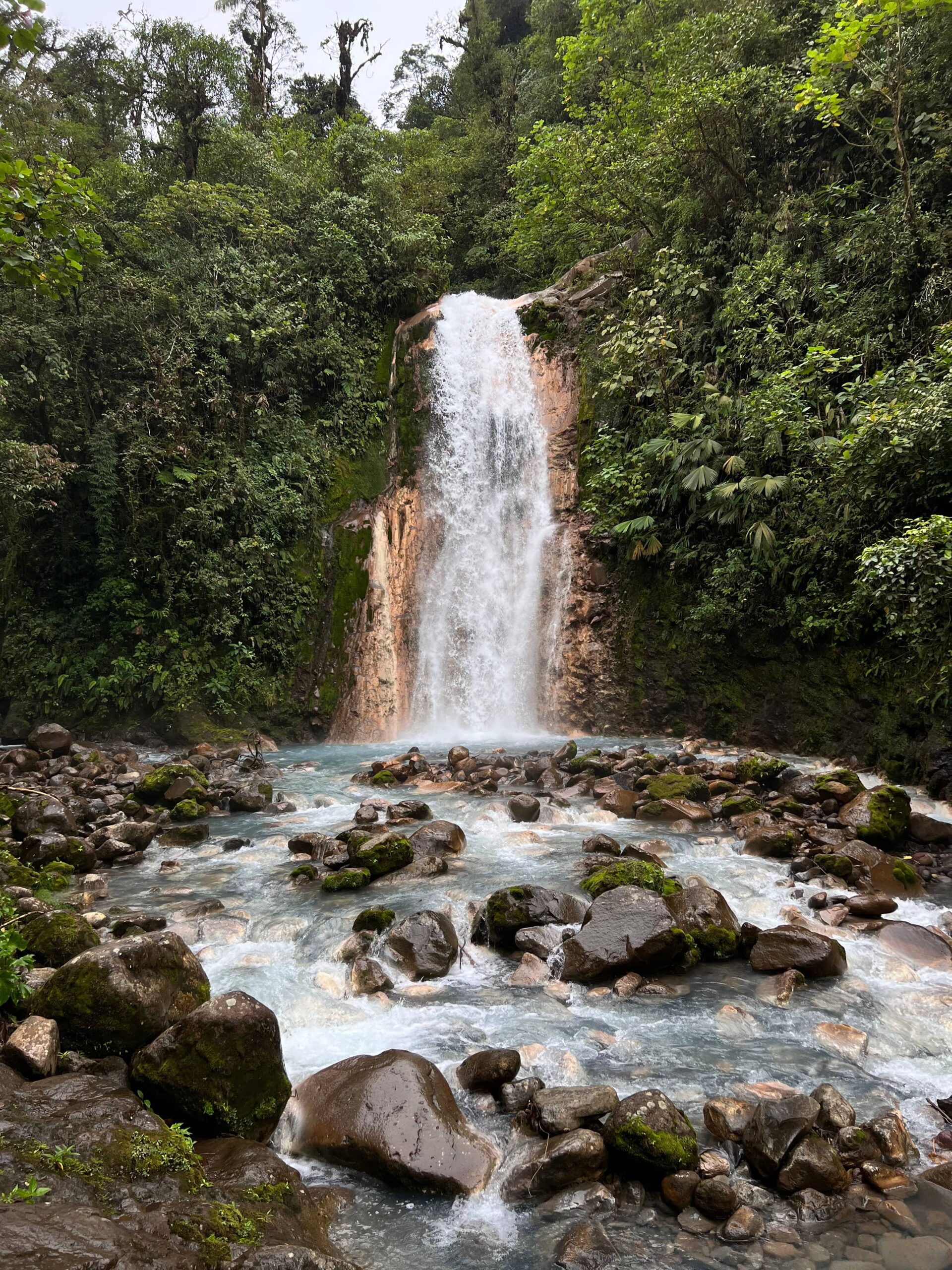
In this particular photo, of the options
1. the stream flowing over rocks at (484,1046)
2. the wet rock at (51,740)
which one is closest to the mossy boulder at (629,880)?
the stream flowing over rocks at (484,1046)

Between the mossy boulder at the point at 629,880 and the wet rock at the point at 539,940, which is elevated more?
the mossy boulder at the point at 629,880

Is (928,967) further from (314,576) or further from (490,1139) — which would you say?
(314,576)

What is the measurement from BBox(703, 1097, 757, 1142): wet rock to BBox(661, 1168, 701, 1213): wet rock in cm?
33

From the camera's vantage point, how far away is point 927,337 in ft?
34.0

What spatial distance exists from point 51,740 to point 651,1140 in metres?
11.3

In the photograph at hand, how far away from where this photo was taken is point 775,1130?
3299mm

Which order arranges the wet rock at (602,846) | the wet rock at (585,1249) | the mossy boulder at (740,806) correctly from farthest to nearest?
1. the mossy boulder at (740,806)
2. the wet rock at (602,846)
3. the wet rock at (585,1249)

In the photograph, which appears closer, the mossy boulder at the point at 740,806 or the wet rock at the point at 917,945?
the wet rock at the point at 917,945

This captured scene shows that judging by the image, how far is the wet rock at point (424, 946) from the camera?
5129mm

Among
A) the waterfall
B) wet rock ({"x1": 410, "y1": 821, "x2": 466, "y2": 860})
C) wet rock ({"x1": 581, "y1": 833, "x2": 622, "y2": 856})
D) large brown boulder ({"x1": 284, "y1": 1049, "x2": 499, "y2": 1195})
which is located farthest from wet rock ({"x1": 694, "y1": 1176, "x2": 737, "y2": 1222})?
the waterfall

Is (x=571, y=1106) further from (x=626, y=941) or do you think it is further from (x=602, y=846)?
(x=602, y=846)

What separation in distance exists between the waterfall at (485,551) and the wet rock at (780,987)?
9.41 meters

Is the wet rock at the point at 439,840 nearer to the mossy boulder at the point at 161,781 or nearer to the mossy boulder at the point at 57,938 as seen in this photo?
the mossy boulder at the point at 57,938

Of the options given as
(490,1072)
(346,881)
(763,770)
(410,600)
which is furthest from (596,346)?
(490,1072)
